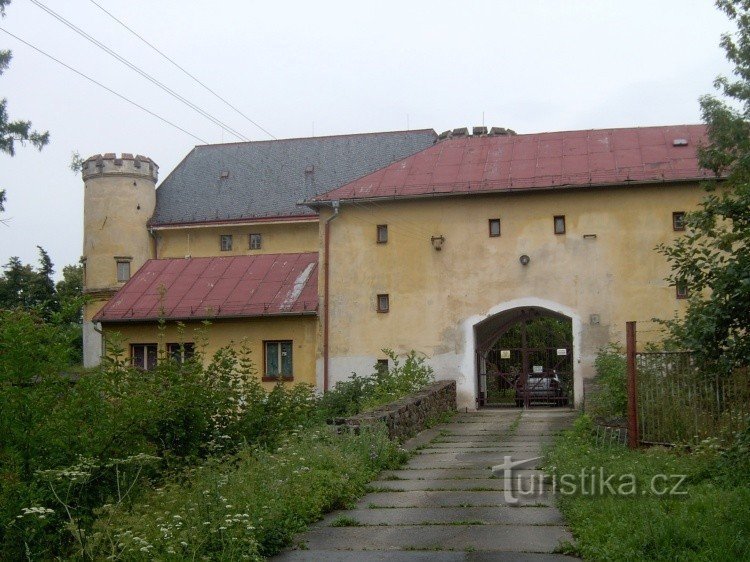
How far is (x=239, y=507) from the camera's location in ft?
28.7

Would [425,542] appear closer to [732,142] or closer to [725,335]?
[725,335]

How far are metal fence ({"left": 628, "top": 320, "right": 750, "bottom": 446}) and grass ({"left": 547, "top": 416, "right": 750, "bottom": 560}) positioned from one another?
0.98m

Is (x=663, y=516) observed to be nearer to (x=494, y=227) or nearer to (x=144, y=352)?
(x=494, y=227)

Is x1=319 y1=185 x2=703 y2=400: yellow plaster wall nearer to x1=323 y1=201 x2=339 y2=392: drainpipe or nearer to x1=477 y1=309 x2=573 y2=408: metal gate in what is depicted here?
x1=323 y1=201 x2=339 y2=392: drainpipe

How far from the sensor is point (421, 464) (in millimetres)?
14625

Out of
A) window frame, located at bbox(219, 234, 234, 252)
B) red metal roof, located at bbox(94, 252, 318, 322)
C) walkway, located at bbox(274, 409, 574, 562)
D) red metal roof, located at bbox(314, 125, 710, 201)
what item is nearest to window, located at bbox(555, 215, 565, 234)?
red metal roof, located at bbox(314, 125, 710, 201)

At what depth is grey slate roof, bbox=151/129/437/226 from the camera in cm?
4672

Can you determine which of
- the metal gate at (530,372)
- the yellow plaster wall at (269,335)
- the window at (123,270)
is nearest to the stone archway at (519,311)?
the metal gate at (530,372)

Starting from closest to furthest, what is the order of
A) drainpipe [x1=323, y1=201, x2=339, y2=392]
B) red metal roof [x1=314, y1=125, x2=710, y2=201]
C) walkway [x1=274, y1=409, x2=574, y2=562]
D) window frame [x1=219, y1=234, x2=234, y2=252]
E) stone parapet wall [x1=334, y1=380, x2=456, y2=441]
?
walkway [x1=274, y1=409, x2=574, y2=562] → stone parapet wall [x1=334, y1=380, x2=456, y2=441] → red metal roof [x1=314, y1=125, x2=710, y2=201] → drainpipe [x1=323, y1=201, x2=339, y2=392] → window frame [x1=219, y1=234, x2=234, y2=252]

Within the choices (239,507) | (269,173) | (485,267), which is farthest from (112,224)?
(239,507)

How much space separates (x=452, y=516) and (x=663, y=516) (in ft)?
8.40

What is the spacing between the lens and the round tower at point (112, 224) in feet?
150

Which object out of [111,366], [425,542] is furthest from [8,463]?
[425,542]

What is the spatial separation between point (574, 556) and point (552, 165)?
2146 centimetres
